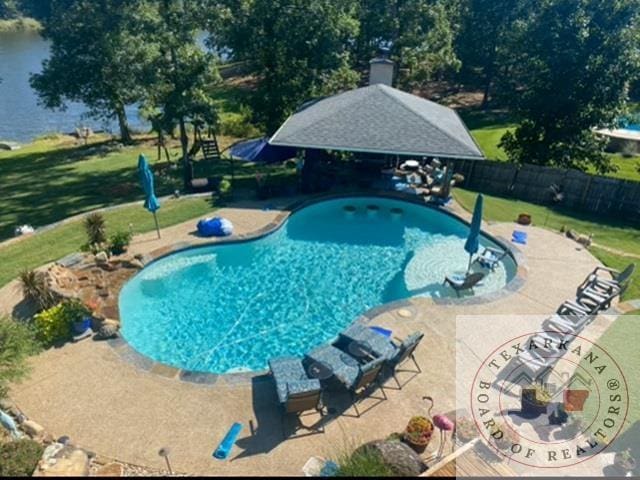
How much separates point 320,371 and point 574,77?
73.7 ft

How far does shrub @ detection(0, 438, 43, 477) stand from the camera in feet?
26.5

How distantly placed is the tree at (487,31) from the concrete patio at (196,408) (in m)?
35.6

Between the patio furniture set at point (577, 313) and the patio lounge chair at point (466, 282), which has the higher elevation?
the patio furniture set at point (577, 313)

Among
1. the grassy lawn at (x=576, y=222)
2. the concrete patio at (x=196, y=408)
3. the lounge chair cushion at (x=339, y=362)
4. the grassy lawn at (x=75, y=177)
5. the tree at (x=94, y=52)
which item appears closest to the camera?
the concrete patio at (x=196, y=408)

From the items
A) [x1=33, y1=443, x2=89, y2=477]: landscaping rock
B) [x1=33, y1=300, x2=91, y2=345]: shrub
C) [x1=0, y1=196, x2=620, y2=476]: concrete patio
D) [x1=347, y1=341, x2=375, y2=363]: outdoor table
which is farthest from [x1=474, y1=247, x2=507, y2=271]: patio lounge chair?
[x1=33, y1=443, x2=89, y2=477]: landscaping rock

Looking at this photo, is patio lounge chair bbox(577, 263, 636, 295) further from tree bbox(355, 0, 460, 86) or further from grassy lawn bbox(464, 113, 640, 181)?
tree bbox(355, 0, 460, 86)

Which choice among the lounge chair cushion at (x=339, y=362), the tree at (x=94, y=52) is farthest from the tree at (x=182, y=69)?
the lounge chair cushion at (x=339, y=362)

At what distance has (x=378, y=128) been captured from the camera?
2155 centimetres

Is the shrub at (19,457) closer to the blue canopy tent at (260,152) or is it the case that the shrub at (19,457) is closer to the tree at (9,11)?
the blue canopy tent at (260,152)

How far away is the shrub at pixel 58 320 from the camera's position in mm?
12078

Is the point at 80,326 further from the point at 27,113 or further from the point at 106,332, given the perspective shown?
the point at 27,113

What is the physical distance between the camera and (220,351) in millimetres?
12875

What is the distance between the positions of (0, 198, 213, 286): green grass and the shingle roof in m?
5.19

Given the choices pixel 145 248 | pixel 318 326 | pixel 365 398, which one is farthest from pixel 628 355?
pixel 145 248
